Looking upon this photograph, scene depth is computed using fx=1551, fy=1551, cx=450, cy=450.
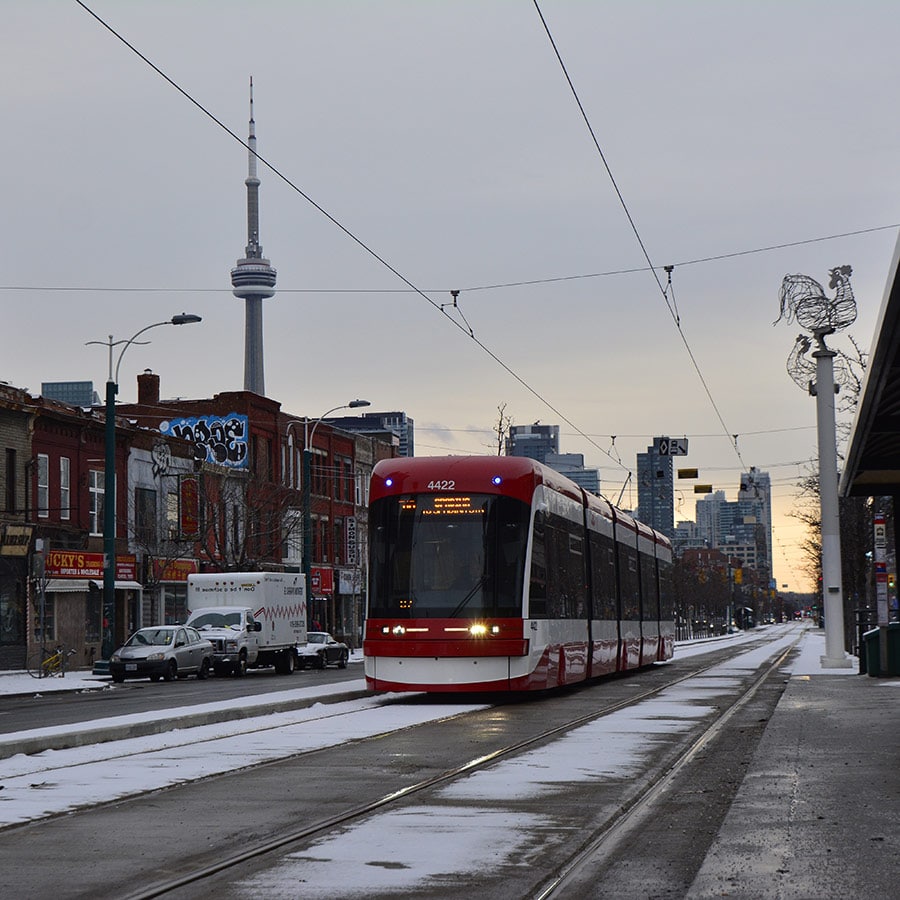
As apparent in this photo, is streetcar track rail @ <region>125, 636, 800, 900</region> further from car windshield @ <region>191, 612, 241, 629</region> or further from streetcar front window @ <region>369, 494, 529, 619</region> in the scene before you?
car windshield @ <region>191, 612, 241, 629</region>

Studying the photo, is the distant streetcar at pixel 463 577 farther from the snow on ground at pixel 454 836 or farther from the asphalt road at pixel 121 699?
the snow on ground at pixel 454 836

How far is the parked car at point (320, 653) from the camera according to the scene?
158 ft

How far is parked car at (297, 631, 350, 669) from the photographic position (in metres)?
48.1

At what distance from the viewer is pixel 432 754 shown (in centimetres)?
1553

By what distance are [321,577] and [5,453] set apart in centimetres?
2917

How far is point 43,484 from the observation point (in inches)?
1895

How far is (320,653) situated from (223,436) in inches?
824

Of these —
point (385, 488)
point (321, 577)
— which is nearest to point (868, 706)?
point (385, 488)

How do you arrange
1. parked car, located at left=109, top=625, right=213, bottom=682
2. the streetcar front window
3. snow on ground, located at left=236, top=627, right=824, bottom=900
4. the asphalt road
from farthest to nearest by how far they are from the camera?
1. parked car, located at left=109, top=625, right=213, bottom=682
2. the asphalt road
3. the streetcar front window
4. snow on ground, located at left=236, top=627, right=824, bottom=900

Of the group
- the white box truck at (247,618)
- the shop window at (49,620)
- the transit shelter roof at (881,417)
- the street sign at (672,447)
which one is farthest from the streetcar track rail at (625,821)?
the street sign at (672,447)

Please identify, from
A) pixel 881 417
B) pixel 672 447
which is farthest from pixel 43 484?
pixel 881 417

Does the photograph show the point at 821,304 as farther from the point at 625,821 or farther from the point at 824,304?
the point at 625,821

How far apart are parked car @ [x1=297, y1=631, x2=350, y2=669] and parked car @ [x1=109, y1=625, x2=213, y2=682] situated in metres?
7.43

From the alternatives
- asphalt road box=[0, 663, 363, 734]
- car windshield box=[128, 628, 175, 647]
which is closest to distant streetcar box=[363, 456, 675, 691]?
asphalt road box=[0, 663, 363, 734]
